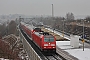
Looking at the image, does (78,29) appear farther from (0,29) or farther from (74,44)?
(0,29)

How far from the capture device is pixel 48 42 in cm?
2769

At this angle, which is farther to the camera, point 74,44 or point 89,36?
→ point 89,36

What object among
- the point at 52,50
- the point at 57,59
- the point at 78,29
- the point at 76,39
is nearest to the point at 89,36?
the point at 78,29

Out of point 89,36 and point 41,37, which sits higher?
point 41,37

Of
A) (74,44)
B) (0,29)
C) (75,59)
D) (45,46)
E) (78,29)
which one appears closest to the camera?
(75,59)

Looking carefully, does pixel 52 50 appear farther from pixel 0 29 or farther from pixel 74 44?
pixel 0 29

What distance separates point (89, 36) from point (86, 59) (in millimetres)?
26823

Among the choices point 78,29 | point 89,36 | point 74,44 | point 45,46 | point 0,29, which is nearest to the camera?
point 45,46

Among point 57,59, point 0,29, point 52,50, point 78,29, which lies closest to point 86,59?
point 57,59

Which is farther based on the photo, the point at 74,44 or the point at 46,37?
the point at 74,44

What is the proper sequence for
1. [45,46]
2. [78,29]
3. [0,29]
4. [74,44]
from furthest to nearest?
[0,29] < [78,29] < [74,44] < [45,46]

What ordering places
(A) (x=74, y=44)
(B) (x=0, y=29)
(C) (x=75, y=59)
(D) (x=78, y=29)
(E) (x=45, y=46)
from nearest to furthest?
1. (C) (x=75, y=59)
2. (E) (x=45, y=46)
3. (A) (x=74, y=44)
4. (D) (x=78, y=29)
5. (B) (x=0, y=29)

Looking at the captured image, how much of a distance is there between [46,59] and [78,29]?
40.2m

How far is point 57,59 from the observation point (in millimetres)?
24391
